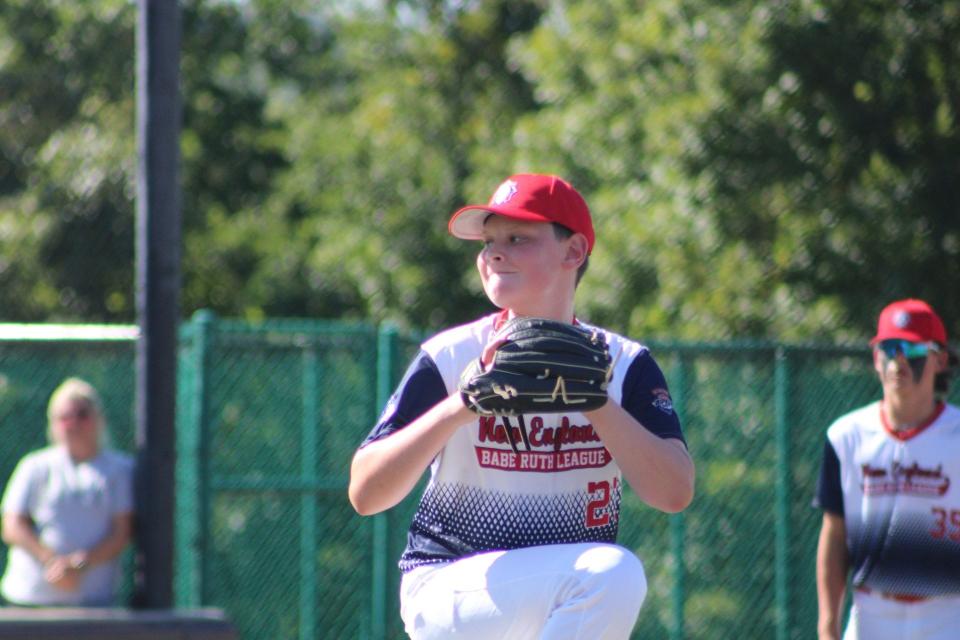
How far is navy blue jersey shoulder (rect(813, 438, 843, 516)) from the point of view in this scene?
536 centimetres

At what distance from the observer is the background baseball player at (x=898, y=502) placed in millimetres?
5102

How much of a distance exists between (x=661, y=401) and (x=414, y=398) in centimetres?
57

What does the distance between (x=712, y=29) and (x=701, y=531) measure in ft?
15.6

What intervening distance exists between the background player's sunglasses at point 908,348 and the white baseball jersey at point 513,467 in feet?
7.09

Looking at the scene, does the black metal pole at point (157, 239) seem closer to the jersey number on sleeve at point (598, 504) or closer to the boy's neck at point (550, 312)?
the boy's neck at point (550, 312)

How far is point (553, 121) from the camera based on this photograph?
43.6ft

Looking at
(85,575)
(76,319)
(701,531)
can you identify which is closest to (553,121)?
(701,531)

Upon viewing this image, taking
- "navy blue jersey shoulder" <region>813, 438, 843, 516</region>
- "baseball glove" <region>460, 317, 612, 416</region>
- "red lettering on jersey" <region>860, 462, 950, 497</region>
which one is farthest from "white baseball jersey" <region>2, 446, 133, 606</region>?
"baseball glove" <region>460, 317, 612, 416</region>

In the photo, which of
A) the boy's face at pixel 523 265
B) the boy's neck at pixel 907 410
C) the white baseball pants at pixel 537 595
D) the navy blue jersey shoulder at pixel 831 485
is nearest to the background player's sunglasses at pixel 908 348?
the boy's neck at pixel 907 410

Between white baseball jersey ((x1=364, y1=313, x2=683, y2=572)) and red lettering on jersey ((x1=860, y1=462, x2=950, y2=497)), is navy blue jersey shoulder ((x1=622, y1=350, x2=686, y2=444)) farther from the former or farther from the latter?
red lettering on jersey ((x1=860, y1=462, x2=950, y2=497))

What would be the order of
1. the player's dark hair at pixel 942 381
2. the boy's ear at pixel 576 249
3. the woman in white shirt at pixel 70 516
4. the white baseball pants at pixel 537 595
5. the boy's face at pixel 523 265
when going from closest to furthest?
1. the white baseball pants at pixel 537 595
2. the boy's face at pixel 523 265
3. the boy's ear at pixel 576 249
4. the player's dark hair at pixel 942 381
5. the woman in white shirt at pixel 70 516

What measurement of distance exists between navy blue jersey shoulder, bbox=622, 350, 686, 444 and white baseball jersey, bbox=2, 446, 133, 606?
3995 mm

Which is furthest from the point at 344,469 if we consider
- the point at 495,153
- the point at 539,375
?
the point at 495,153

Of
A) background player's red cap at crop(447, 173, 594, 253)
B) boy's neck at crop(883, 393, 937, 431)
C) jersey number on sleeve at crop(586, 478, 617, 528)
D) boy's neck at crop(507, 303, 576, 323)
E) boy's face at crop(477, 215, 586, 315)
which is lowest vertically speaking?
jersey number on sleeve at crop(586, 478, 617, 528)
